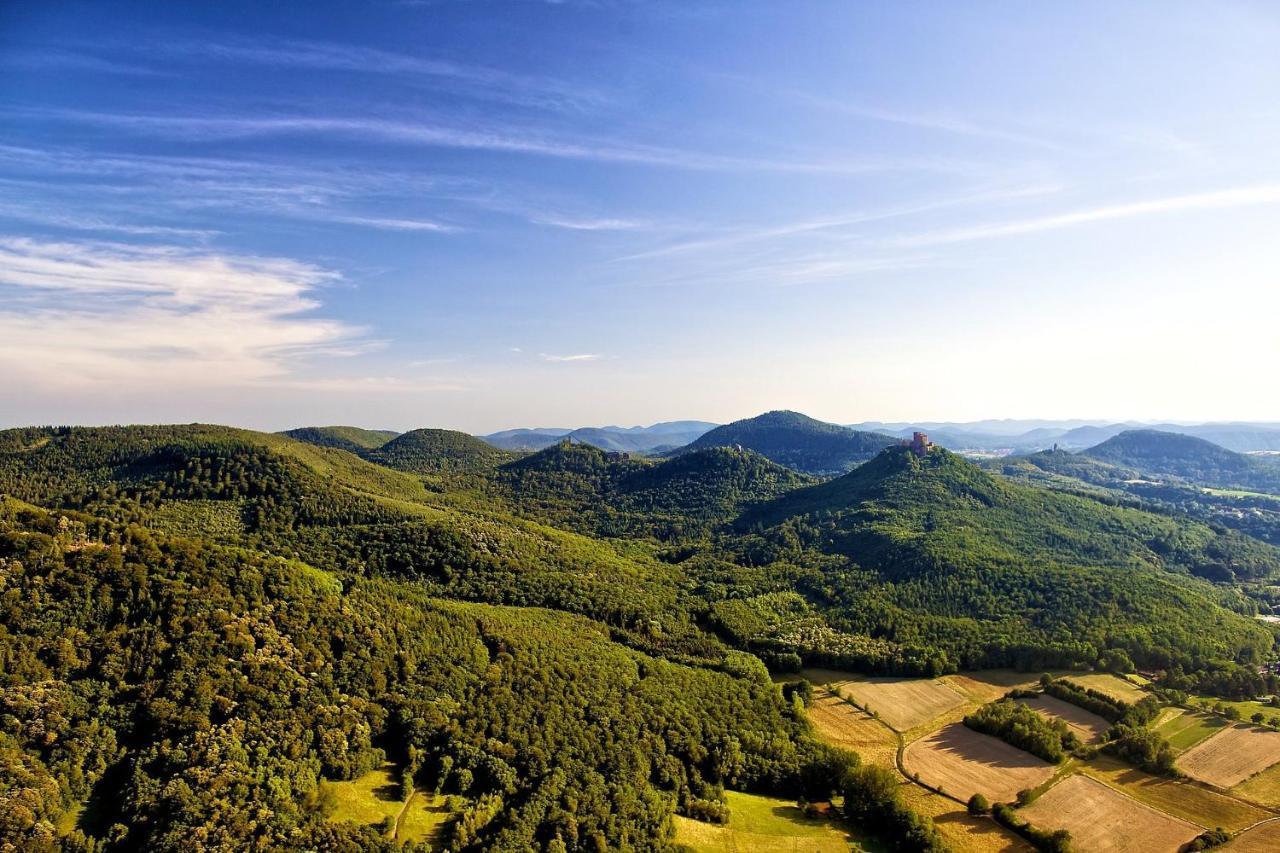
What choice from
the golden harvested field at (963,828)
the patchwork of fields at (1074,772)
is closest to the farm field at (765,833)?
the golden harvested field at (963,828)

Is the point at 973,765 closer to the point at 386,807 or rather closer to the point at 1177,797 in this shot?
the point at 1177,797

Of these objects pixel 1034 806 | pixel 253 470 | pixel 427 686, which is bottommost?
pixel 1034 806

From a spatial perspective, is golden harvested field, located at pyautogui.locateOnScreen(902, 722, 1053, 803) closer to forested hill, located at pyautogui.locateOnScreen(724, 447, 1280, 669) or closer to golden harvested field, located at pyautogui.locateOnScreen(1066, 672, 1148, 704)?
forested hill, located at pyautogui.locateOnScreen(724, 447, 1280, 669)

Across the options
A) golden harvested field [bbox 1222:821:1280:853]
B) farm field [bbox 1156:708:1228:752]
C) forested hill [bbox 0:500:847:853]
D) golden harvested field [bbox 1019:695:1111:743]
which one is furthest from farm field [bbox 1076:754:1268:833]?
forested hill [bbox 0:500:847:853]

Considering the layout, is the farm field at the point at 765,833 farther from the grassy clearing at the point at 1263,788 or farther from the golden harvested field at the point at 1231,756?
the golden harvested field at the point at 1231,756

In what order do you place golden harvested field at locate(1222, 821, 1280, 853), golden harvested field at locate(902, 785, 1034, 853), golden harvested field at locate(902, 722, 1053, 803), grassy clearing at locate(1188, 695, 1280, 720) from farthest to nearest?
grassy clearing at locate(1188, 695, 1280, 720) < golden harvested field at locate(902, 722, 1053, 803) < golden harvested field at locate(902, 785, 1034, 853) < golden harvested field at locate(1222, 821, 1280, 853)

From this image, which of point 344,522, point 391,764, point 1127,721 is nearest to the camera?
point 391,764

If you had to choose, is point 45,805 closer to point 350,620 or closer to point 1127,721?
point 350,620

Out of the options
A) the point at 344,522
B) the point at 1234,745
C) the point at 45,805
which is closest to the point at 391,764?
the point at 45,805
